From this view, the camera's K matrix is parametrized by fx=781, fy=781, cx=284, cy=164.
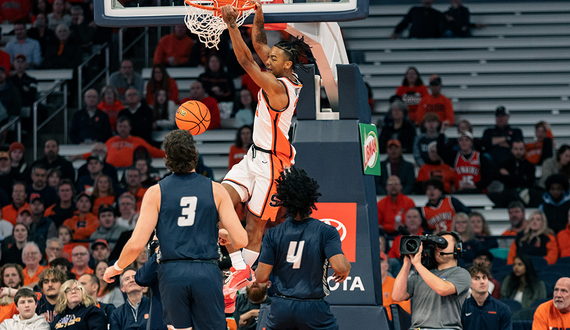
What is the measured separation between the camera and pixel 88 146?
47.6 ft

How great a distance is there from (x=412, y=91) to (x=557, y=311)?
22.8 ft

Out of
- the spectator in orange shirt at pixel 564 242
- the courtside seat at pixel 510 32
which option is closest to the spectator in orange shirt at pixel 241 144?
the courtside seat at pixel 510 32

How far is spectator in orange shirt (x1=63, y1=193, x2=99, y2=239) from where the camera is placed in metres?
12.1

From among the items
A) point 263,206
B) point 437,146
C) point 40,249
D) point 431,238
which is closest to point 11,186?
point 40,249

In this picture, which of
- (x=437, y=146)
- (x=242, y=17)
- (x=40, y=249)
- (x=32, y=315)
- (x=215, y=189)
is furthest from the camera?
(x=437, y=146)

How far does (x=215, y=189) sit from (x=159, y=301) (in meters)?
1.15

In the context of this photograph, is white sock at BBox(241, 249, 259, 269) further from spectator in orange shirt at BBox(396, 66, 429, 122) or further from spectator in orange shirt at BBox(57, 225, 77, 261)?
spectator in orange shirt at BBox(396, 66, 429, 122)

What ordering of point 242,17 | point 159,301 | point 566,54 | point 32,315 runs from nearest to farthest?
point 159,301 → point 242,17 → point 32,315 → point 566,54

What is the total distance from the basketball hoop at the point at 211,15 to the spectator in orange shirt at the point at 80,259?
4.78 metres

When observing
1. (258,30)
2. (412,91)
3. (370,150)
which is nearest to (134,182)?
(412,91)

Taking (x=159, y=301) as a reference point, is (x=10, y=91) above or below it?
above

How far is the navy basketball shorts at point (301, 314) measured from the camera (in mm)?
5512

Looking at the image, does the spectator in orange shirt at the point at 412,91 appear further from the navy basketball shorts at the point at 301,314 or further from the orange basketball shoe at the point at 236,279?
the navy basketball shorts at the point at 301,314

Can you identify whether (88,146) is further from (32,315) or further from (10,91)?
(32,315)
